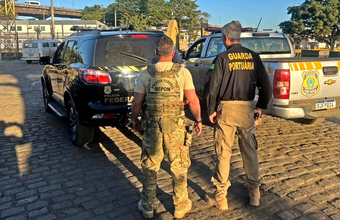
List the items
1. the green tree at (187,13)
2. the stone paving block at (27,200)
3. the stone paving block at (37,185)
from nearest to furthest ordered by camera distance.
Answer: the stone paving block at (27,200), the stone paving block at (37,185), the green tree at (187,13)

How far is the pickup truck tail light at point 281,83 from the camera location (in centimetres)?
445

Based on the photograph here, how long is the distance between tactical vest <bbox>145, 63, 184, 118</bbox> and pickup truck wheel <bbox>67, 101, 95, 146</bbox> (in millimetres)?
2137

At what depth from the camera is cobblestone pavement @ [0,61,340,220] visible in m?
3.13

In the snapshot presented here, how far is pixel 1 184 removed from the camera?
379cm

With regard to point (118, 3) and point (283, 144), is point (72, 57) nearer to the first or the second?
point (283, 144)

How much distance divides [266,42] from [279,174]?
3.87 meters

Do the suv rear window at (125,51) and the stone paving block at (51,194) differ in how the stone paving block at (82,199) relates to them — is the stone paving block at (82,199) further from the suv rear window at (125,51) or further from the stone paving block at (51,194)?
the suv rear window at (125,51)

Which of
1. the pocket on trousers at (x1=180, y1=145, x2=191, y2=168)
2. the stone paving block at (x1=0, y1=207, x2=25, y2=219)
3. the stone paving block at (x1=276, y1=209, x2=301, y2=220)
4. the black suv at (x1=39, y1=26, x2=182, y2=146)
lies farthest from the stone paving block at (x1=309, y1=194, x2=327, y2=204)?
the stone paving block at (x1=0, y1=207, x2=25, y2=219)

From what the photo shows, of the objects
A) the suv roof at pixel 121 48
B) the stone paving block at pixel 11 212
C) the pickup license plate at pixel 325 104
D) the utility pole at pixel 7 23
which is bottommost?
the stone paving block at pixel 11 212

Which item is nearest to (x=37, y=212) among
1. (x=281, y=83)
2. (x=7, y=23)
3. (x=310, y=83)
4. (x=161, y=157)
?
(x=161, y=157)

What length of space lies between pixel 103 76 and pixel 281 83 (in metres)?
2.60

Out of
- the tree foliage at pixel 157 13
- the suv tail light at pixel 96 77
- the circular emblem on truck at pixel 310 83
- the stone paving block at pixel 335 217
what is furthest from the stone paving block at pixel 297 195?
the tree foliage at pixel 157 13

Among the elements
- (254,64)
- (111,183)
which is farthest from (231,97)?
(111,183)

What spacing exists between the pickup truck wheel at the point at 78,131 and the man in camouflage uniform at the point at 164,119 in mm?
2026
